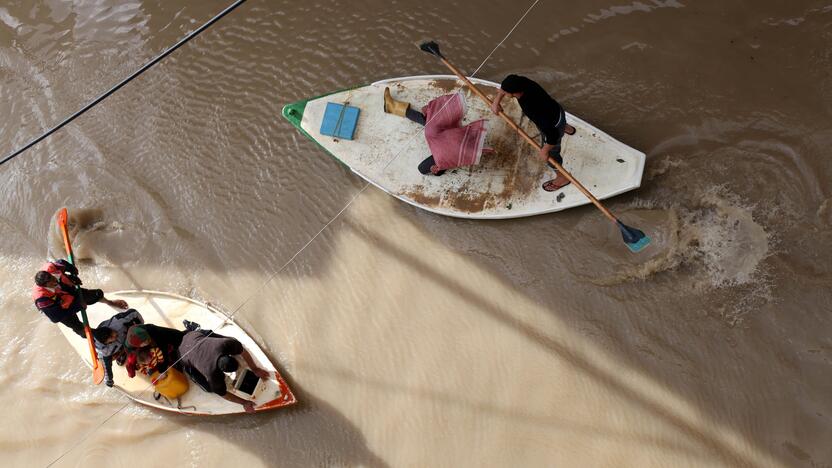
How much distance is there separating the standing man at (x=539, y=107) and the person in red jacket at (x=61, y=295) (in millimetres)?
3830

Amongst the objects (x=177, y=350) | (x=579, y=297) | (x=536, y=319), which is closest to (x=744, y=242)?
(x=579, y=297)

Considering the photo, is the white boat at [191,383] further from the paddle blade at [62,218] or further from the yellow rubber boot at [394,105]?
the yellow rubber boot at [394,105]

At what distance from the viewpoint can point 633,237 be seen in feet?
14.1

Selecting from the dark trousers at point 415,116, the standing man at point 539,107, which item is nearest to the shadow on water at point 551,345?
the dark trousers at point 415,116

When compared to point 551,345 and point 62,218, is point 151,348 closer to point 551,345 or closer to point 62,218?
point 62,218

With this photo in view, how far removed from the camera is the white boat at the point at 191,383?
491cm

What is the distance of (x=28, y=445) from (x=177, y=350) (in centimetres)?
199

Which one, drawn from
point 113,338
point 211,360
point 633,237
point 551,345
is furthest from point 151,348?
point 633,237

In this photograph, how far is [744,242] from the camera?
445 centimetres

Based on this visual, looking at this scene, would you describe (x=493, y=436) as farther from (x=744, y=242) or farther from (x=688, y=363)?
(x=744, y=242)

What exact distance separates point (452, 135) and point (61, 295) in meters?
3.51

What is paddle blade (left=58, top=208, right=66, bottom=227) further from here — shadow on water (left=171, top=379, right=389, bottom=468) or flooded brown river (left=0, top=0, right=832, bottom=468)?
shadow on water (left=171, top=379, right=389, bottom=468)

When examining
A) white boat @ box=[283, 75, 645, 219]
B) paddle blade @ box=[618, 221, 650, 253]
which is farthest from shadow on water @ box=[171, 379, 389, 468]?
paddle blade @ box=[618, 221, 650, 253]

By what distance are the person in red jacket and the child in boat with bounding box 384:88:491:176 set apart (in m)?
3.13
